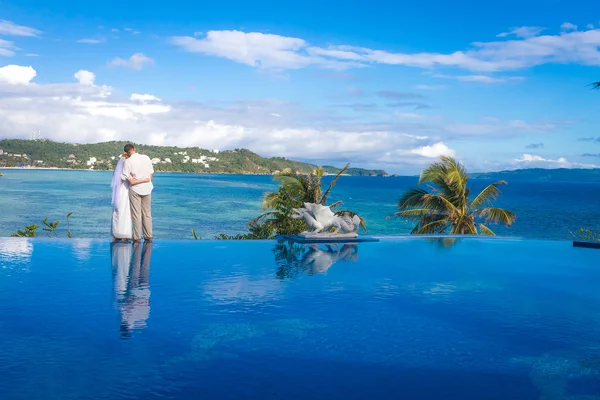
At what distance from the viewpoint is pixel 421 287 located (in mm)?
5660

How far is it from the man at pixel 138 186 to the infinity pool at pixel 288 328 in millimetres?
696

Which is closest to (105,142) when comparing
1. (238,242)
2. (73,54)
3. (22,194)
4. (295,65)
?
(22,194)

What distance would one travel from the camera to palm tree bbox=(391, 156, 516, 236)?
16625mm

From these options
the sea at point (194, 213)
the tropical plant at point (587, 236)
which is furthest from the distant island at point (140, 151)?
the tropical plant at point (587, 236)

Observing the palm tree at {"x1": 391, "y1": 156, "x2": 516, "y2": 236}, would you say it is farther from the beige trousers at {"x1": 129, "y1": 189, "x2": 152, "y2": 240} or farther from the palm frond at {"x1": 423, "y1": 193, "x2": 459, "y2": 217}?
the beige trousers at {"x1": 129, "y1": 189, "x2": 152, "y2": 240}

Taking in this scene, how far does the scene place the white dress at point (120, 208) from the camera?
746 cm

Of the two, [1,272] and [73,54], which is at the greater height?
[73,54]

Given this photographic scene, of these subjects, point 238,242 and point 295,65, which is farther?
point 295,65

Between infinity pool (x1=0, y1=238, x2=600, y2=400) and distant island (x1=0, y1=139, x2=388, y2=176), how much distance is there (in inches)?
3578

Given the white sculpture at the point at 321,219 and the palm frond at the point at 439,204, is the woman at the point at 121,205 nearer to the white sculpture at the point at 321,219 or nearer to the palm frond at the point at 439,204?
the white sculpture at the point at 321,219

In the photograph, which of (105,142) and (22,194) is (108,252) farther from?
(105,142)

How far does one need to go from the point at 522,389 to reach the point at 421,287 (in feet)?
8.69

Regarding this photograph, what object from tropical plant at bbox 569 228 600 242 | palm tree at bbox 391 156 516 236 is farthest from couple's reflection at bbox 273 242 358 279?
palm tree at bbox 391 156 516 236

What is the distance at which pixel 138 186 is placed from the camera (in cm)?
751
